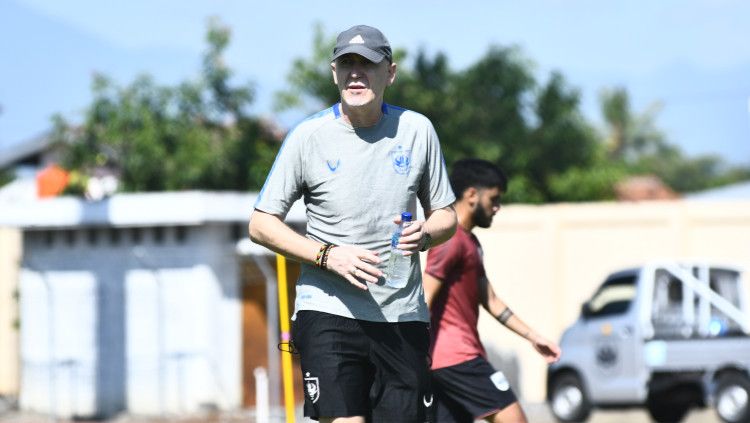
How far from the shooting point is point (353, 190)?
4746 millimetres

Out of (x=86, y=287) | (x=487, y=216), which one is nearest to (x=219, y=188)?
(x=86, y=287)

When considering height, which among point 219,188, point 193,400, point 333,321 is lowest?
point 193,400

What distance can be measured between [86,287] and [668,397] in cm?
739

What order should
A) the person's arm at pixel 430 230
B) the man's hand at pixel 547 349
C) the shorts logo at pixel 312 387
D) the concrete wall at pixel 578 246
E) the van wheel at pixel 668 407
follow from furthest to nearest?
the concrete wall at pixel 578 246
the van wheel at pixel 668 407
the man's hand at pixel 547 349
the shorts logo at pixel 312 387
the person's arm at pixel 430 230

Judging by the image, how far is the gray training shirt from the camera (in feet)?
15.6

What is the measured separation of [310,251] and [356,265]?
21 cm

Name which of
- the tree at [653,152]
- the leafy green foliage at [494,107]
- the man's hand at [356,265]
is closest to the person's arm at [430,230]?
the man's hand at [356,265]

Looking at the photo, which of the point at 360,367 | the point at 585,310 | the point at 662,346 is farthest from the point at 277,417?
the point at 360,367

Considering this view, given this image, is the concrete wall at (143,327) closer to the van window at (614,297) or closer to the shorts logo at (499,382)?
the van window at (614,297)

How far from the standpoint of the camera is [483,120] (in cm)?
2989

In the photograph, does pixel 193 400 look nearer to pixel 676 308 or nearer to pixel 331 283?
pixel 676 308

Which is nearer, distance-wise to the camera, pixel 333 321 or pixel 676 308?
pixel 333 321

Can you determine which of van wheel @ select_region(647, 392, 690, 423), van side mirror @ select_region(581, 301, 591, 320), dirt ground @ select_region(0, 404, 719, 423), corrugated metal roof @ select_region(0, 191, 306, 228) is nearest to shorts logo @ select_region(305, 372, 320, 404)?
dirt ground @ select_region(0, 404, 719, 423)

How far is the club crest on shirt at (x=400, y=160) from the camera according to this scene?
15.7ft
